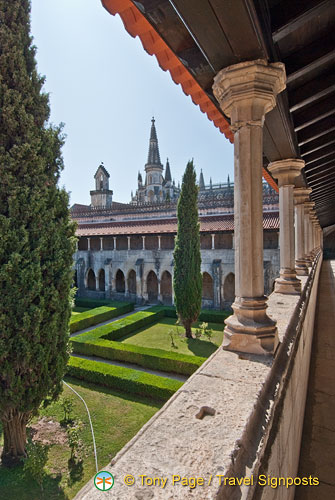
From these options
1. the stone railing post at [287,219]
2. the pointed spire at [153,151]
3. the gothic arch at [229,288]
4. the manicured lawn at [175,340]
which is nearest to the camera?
the stone railing post at [287,219]

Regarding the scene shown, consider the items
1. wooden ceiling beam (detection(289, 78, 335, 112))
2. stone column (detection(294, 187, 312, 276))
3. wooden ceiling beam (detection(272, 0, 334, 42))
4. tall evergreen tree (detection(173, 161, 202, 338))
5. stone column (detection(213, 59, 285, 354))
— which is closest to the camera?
wooden ceiling beam (detection(272, 0, 334, 42))

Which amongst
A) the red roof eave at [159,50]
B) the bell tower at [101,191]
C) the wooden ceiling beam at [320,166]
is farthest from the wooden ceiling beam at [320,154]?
the bell tower at [101,191]

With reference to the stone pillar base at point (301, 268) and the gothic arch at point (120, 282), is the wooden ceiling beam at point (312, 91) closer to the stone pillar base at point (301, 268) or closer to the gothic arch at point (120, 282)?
the stone pillar base at point (301, 268)

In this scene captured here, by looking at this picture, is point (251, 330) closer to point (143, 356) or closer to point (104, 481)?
point (104, 481)

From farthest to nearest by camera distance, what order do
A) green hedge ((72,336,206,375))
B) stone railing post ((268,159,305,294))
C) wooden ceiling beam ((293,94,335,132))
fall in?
1. green hedge ((72,336,206,375))
2. stone railing post ((268,159,305,294))
3. wooden ceiling beam ((293,94,335,132))

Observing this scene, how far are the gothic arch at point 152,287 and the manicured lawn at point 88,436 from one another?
12.6m

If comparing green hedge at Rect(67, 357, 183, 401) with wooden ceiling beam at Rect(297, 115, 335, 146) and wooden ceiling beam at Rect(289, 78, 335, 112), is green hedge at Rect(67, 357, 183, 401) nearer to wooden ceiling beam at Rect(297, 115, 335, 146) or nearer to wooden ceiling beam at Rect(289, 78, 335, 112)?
wooden ceiling beam at Rect(297, 115, 335, 146)

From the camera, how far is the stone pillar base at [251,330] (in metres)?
2.47

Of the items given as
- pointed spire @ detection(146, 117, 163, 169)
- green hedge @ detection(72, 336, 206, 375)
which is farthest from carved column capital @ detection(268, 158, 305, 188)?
pointed spire @ detection(146, 117, 163, 169)

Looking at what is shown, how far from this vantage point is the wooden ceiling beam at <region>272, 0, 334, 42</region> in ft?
6.97

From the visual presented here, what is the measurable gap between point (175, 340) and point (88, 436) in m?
6.39

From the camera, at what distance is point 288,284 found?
522cm

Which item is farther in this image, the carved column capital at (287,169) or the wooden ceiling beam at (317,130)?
the carved column capital at (287,169)

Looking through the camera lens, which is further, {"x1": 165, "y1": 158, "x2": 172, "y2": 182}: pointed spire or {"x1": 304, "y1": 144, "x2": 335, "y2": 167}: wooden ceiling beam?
{"x1": 165, "y1": 158, "x2": 172, "y2": 182}: pointed spire
